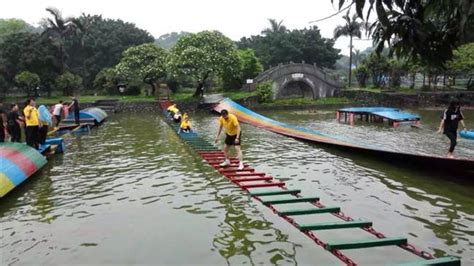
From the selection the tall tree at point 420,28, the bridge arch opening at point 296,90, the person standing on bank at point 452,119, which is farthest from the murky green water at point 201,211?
the bridge arch opening at point 296,90

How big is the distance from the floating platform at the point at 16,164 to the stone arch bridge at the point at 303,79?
32.3 m

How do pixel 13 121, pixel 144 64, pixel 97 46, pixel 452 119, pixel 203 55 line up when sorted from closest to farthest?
pixel 452 119
pixel 13 121
pixel 203 55
pixel 144 64
pixel 97 46

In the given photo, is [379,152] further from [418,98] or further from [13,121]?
[418,98]

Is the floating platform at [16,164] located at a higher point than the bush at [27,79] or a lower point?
lower

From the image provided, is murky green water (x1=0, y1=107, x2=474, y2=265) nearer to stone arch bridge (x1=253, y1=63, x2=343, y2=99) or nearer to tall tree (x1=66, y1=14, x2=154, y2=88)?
stone arch bridge (x1=253, y1=63, x2=343, y2=99)

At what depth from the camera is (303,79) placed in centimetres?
4525

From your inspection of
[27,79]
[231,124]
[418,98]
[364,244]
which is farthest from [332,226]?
[27,79]

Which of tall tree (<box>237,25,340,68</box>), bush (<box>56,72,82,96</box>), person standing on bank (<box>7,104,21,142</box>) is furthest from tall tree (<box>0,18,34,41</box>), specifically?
person standing on bank (<box>7,104,21,142</box>)

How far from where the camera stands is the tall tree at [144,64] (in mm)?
41062

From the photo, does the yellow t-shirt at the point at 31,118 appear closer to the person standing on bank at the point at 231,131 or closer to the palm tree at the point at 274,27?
the person standing on bank at the point at 231,131

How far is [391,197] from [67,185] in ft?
27.0

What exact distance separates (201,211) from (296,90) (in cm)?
4488

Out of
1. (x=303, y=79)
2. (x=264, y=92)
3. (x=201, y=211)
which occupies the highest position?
(x=303, y=79)

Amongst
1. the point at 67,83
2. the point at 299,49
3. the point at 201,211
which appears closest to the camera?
the point at 201,211
